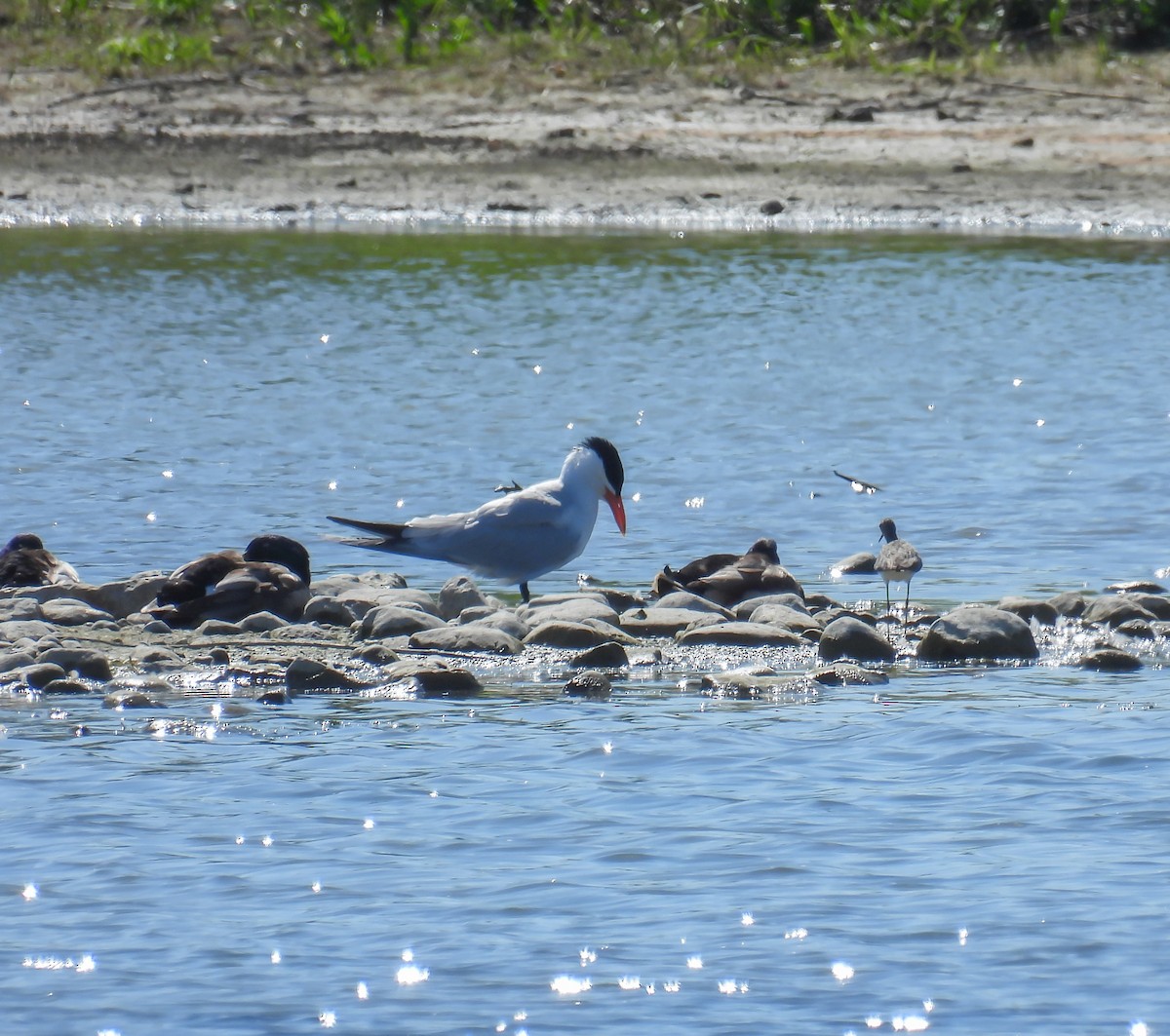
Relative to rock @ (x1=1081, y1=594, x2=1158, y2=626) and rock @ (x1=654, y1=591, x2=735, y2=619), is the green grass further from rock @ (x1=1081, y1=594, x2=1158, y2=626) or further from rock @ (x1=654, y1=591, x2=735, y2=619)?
rock @ (x1=1081, y1=594, x2=1158, y2=626)

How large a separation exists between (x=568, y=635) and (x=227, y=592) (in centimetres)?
132

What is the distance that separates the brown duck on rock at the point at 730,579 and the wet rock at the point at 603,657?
3.27 ft

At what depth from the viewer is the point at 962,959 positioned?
4.84 m

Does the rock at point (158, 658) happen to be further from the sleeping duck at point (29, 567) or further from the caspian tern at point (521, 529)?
the sleeping duck at point (29, 567)

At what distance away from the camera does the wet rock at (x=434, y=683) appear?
7.23m

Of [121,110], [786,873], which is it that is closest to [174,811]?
[786,873]

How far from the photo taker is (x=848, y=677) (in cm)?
734

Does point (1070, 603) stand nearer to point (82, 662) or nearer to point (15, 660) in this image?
point (82, 662)

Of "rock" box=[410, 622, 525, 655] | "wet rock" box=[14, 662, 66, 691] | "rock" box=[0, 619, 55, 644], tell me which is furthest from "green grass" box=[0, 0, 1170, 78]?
"wet rock" box=[14, 662, 66, 691]

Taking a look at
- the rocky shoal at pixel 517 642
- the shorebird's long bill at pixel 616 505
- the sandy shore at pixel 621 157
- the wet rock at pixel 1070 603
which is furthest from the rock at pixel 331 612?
the sandy shore at pixel 621 157

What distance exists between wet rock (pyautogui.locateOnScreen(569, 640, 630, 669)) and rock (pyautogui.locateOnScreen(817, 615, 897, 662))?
712 mm

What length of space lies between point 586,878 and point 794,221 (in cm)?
1619

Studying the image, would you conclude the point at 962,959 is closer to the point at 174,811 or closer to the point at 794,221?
the point at 174,811

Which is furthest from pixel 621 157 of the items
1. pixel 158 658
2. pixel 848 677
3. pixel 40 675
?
pixel 40 675
